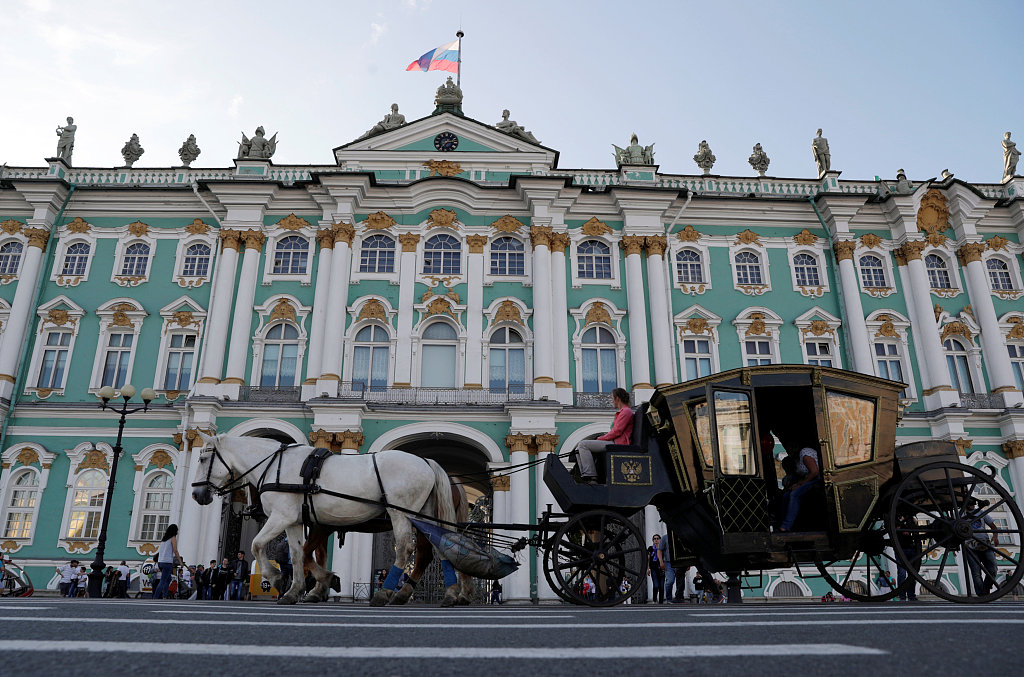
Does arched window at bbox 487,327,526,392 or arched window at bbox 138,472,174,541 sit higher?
arched window at bbox 487,327,526,392

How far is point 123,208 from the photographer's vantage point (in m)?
24.1

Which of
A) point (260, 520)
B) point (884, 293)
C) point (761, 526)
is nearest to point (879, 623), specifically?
point (761, 526)

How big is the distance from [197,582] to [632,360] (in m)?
13.6

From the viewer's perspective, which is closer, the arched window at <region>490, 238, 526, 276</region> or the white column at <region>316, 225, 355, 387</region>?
the white column at <region>316, 225, 355, 387</region>

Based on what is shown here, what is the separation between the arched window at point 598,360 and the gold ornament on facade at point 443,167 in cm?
732

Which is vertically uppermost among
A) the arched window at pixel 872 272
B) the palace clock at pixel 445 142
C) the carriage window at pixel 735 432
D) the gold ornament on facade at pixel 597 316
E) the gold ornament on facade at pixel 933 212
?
the palace clock at pixel 445 142

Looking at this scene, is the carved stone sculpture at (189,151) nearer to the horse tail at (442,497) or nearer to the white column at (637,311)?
the white column at (637,311)

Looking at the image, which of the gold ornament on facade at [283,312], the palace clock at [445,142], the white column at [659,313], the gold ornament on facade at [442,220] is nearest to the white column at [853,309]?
the white column at [659,313]

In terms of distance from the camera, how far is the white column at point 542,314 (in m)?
21.3

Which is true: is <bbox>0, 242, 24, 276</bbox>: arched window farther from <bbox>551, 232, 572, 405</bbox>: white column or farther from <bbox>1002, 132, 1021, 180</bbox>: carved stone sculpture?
<bbox>1002, 132, 1021, 180</bbox>: carved stone sculpture

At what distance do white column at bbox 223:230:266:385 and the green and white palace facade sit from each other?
3.0 inches

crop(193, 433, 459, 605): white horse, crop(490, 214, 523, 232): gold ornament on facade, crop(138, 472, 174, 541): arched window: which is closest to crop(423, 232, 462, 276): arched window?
crop(490, 214, 523, 232): gold ornament on facade

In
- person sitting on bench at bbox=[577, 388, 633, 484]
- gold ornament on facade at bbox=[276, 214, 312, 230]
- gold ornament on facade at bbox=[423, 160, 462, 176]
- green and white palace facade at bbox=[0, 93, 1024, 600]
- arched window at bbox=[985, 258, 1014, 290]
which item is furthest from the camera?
arched window at bbox=[985, 258, 1014, 290]

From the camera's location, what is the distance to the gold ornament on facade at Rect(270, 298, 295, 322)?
22453 mm
